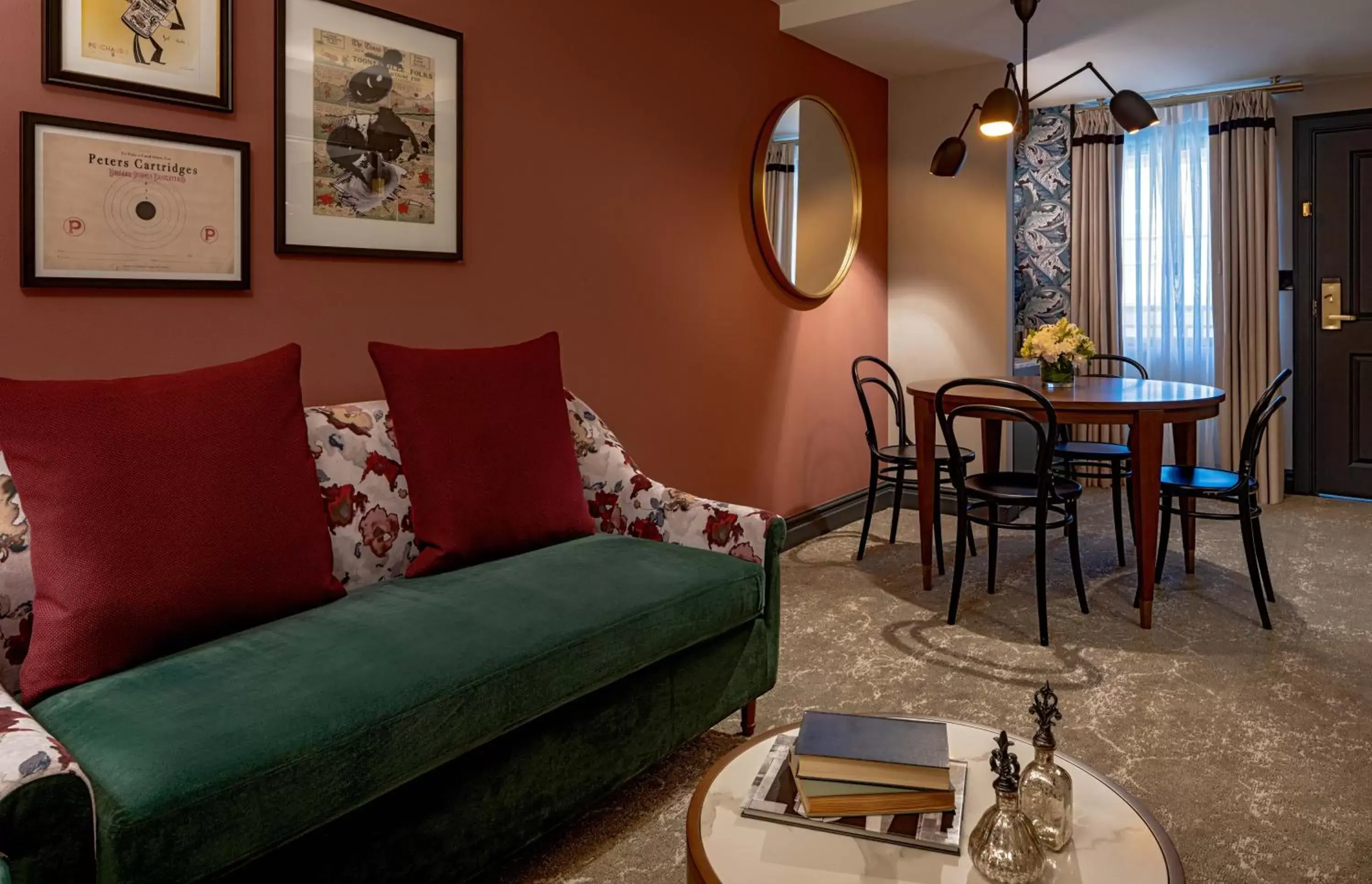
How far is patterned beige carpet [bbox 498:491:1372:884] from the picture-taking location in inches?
75.2

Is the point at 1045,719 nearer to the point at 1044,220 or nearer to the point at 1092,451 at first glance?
the point at 1092,451

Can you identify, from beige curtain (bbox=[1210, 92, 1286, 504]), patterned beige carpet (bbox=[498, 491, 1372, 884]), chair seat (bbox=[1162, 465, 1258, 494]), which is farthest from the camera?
beige curtain (bbox=[1210, 92, 1286, 504])

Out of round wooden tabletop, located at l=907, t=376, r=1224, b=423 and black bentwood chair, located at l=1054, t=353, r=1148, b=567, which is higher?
round wooden tabletop, located at l=907, t=376, r=1224, b=423

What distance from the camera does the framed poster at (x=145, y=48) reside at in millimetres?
1977

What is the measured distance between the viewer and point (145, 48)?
6.87ft

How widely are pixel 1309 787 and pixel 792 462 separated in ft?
8.38

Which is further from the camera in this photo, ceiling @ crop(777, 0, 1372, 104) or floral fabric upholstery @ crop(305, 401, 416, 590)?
ceiling @ crop(777, 0, 1372, 104)

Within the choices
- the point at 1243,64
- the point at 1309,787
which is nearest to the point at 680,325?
the point at 1309,787

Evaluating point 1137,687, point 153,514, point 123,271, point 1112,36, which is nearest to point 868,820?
point 153,514

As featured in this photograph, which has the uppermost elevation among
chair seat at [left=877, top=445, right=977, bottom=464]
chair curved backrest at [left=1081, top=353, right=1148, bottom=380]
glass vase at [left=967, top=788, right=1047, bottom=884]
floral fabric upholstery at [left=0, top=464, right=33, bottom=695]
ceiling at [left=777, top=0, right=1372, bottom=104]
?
ceiling at [left=777, top=0, right=1372, bottom=104]

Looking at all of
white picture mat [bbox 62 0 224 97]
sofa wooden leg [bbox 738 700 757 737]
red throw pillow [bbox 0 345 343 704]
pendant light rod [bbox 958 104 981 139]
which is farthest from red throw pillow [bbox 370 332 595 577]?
pendant light rod [bbox 958 104 981 139]

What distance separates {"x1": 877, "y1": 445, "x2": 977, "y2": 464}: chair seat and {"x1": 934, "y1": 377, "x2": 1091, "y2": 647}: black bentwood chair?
47 cm

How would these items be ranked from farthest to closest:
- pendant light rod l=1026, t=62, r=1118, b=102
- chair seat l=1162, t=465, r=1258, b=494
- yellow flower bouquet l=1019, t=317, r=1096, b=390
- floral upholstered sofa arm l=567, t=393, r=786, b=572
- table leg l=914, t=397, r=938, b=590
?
pendant light rod l=1026, t=62, r=1118, b=102 → yellow flower bouquet l=1019, t=317, r=1096, b=390 → table leg l=914, t=397, r=938, b=590 → chair seat l=1162, t=465, r=1258, b=494 → floral upholstered sofa arm l=567, t=393, r=786, b=572

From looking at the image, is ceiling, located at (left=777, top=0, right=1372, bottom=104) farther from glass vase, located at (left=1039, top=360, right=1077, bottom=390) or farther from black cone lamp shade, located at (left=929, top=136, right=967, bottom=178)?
glass vase, located at (left=1039, top=360, right=1077, bottom=390)
